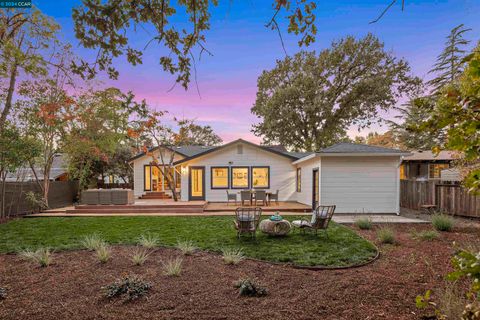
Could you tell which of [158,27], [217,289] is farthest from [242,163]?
[158,27]

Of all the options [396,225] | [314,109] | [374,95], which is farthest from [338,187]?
[374,95]

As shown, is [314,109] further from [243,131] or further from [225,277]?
[225,277]

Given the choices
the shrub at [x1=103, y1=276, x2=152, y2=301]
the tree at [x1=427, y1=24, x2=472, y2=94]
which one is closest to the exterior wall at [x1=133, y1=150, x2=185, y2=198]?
the shrub at [x1=103, y1=276, x2=152, y2=301]

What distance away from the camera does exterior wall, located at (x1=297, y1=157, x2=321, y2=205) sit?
40.1ft

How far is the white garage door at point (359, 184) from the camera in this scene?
11148 mm

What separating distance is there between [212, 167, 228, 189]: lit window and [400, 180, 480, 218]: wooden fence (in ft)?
30.3

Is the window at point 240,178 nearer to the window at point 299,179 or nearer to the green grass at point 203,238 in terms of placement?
the window at point 299,179

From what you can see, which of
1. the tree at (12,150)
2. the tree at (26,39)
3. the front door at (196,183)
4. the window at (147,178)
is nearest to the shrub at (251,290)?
the tree at (26,39)

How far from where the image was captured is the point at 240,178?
1539 cm

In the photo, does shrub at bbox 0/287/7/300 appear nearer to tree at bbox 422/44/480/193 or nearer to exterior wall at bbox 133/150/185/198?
tree at bbox 422/44/480/193

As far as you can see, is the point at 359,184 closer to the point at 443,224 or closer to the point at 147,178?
the point at 443,224

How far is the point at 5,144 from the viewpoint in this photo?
1000 centimetres

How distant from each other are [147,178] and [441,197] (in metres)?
16.2

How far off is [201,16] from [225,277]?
3.75 meters
